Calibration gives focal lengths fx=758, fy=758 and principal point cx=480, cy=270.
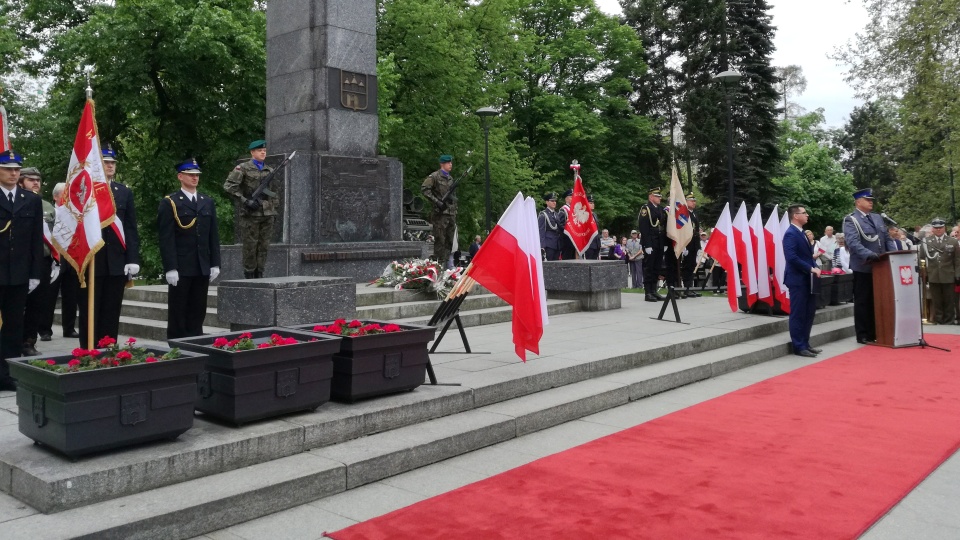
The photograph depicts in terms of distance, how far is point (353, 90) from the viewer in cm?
1230

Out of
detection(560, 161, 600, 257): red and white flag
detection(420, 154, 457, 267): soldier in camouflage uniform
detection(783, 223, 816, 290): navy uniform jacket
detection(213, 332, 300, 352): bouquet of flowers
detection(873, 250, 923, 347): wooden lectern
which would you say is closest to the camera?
detection(213, 332, 300, 352): bouquet of flowers

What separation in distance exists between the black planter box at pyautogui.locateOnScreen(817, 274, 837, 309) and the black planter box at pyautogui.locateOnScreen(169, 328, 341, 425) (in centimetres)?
1127

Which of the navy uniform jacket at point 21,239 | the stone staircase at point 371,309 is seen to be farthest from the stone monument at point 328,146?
the navy uniform jacket at point 21,239

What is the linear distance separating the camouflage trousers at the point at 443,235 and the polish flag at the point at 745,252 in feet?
16.1

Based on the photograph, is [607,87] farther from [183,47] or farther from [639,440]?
[639,440]

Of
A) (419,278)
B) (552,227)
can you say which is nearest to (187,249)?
(419,278)

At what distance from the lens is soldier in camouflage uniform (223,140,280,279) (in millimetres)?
10523

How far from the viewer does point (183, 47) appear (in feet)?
70.7

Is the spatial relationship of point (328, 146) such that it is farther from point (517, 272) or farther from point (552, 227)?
point (552, 227)

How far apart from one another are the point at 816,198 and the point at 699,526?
54739 millimetres

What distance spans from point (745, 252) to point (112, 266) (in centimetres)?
874

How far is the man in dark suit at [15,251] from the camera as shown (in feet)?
20.8

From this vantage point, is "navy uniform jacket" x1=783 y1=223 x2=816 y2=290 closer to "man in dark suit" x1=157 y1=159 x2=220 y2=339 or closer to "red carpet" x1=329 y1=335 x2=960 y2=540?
"red carpet" x1=329 y1=335 x2=960 y2=540

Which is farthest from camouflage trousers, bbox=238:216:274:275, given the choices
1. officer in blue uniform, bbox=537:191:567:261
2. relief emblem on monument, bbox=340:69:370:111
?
officer in blue uniform, bbox=537:191:567:261
